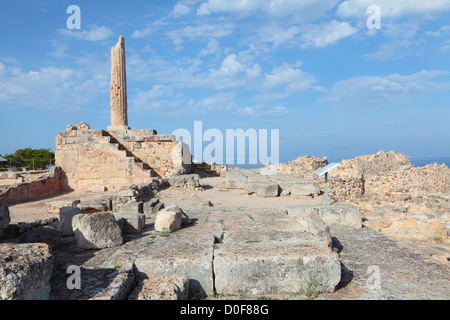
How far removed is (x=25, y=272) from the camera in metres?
1.95

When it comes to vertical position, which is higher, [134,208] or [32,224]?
[32,224]

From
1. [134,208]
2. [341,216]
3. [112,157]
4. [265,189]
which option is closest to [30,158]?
[112,157]

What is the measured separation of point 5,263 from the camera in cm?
194

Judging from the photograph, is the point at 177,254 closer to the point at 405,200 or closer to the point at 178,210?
the point at 178,210

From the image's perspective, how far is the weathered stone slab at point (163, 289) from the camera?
235 cm

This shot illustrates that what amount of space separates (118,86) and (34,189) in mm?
6986

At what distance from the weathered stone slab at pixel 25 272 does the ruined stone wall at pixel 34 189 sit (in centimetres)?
767

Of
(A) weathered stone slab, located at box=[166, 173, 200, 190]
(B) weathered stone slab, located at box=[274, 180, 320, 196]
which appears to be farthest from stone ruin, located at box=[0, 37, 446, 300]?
(A) weathered stone slab, located at box=[166, 173, 200, 190]

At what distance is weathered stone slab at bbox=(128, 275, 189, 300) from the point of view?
2.35m

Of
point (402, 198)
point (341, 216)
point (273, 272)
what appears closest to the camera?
point (273, 272)

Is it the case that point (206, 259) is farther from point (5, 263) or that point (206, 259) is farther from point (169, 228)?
point (5, 263)

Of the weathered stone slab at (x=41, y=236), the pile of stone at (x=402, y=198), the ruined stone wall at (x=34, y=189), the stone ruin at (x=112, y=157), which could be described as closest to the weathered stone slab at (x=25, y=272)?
the weathered stone slab at (x=41, y=236)

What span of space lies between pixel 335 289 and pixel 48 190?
1162cm
